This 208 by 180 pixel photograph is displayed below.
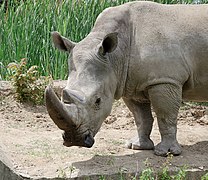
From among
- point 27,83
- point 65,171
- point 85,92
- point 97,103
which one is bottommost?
point 27,83

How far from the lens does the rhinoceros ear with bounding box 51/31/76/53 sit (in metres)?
4.90

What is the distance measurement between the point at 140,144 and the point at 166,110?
508mm

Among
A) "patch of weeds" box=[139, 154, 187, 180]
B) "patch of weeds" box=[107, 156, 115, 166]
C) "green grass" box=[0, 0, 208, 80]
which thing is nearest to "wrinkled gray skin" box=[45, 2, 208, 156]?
"patch of weeds" box=[107, 156, 115, 166]

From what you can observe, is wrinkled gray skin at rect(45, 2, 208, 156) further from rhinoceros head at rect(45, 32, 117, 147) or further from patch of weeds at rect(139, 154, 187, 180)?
patch of weeds at rect(139, 154, 187, 180)

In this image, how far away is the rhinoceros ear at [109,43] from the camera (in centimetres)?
468

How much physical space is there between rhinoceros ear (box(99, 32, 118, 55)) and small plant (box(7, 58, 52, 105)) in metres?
2.12

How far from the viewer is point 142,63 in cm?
488

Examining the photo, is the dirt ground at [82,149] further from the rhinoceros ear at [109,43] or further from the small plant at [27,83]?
the rhinoceros ear at [109,43]

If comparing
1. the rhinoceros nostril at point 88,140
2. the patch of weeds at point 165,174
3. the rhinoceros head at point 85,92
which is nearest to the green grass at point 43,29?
the rhinoceros head at point 85,92

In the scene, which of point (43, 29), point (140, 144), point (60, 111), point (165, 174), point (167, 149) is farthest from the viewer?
point (43, 29)

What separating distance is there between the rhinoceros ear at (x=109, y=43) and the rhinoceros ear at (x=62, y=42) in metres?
0.28

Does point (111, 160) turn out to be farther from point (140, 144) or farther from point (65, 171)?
point (140, 144)

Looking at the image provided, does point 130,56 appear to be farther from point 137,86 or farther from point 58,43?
point 58,43

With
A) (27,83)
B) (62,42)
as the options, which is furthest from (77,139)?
(27,83)
